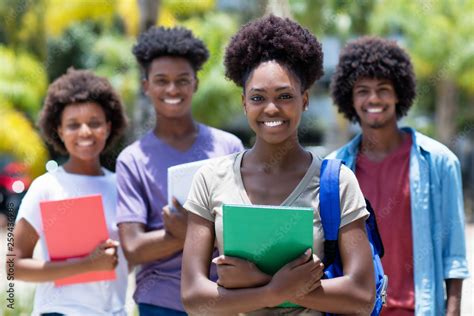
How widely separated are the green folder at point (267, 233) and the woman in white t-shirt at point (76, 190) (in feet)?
4.87

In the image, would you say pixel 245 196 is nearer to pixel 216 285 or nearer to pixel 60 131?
pixel 216 285

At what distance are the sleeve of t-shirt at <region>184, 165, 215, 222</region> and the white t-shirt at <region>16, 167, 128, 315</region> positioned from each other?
1375 mm

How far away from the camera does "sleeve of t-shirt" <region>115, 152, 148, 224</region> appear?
3631 mm

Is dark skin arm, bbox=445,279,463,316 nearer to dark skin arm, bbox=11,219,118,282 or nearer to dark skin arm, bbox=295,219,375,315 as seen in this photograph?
dark skin arm, bbox=295,219,375,315

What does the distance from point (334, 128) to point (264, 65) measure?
13918mm

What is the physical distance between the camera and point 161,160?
3809mm

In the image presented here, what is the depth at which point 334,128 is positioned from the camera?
16438 mm

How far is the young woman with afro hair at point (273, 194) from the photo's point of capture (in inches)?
95.0

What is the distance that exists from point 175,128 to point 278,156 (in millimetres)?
1357

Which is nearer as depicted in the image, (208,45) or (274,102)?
(274,102)

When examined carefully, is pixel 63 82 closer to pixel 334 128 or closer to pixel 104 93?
pixel 104 93

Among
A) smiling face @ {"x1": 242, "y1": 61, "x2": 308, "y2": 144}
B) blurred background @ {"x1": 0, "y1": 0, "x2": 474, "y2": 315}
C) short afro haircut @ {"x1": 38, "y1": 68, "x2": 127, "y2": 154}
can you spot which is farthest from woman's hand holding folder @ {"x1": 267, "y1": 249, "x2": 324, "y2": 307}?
blurred background @ {"x1": 0, "y1": 0, "x2": 474, "y2": 315}

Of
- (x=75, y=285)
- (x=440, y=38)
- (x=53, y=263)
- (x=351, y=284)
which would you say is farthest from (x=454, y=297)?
(x=440, y=38)

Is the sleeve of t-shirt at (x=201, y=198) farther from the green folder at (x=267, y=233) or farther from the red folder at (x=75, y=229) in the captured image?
the red folder at (x=75, y=229)
